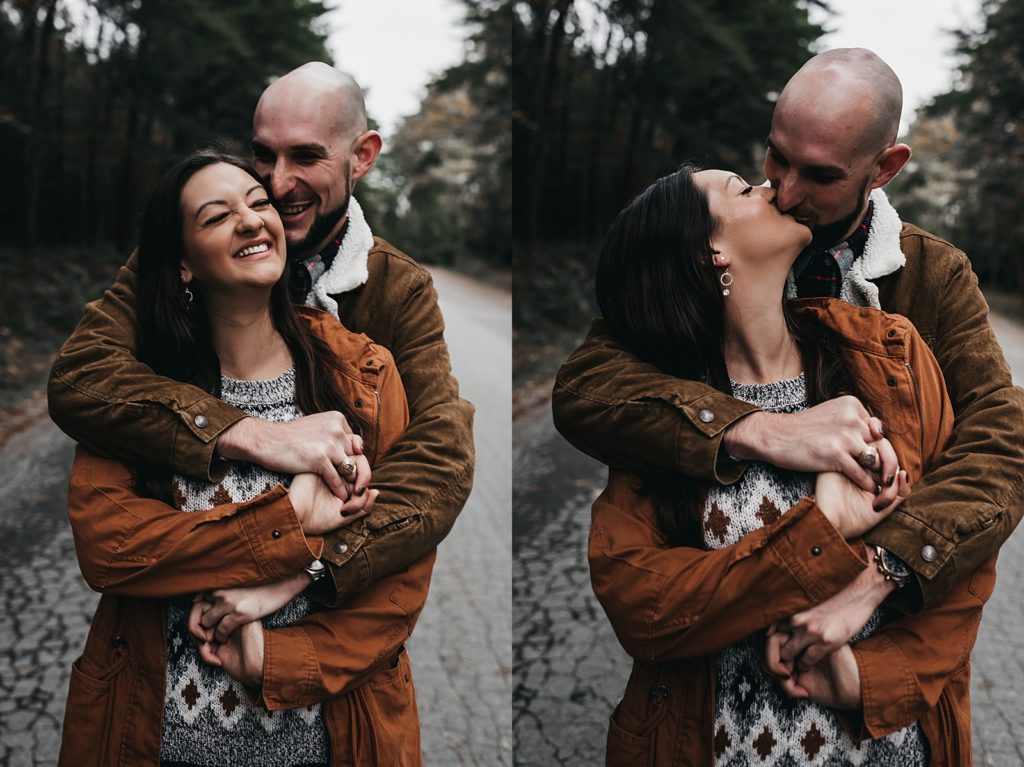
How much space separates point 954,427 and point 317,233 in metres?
1.53

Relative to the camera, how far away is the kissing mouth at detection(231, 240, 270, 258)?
1983 mm

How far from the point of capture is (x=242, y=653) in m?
1.85

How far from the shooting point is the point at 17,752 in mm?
3510

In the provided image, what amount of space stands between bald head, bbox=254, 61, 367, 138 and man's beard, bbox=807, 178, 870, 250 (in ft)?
3.97

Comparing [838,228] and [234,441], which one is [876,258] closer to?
[838,228]

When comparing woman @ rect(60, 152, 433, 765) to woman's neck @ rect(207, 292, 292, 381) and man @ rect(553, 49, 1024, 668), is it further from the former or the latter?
man @ rect(553, 49, 1024, 668)

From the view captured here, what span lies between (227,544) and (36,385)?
23.1 ft

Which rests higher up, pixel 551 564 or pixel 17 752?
pixel 551 564

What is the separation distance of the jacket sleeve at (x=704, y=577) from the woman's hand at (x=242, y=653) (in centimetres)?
70

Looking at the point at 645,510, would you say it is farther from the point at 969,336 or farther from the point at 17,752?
the point at 17,752

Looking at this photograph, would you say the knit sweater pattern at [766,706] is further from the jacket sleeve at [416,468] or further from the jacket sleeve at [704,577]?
the jacket sleeve at [416,468]

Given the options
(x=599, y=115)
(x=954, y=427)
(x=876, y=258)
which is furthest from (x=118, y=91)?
(x=954, y=427)

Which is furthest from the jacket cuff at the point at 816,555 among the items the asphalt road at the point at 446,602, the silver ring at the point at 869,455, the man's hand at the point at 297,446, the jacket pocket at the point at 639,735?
the asphalt road at the point at 446,602

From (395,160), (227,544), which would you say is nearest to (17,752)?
(227,544)
